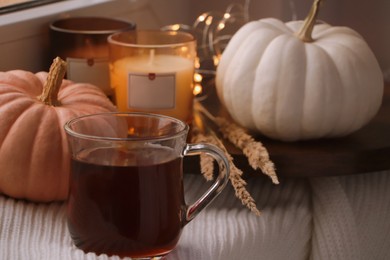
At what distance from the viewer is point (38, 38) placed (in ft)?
3.86

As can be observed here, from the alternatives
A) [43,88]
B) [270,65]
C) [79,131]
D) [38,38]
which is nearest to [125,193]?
[79,131]

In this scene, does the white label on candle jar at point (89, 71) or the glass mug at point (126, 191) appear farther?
the white label on candle jar at point (89, 71)

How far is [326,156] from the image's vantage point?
39.8 inches

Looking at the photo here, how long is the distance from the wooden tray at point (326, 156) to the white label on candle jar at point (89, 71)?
0.74 feet

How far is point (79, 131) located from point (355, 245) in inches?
17.1

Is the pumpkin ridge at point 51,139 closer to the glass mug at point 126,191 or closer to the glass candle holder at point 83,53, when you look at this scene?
the glass mug at point 126,191

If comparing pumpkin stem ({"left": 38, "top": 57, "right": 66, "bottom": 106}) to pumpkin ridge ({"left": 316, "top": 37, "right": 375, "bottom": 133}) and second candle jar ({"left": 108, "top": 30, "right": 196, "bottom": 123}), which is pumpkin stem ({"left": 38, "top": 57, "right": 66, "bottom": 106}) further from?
pumpkin ridge ({"left": 316, "top": 37, "right": 375, "bottom": 133})

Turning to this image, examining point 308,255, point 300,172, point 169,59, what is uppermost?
point 169,59

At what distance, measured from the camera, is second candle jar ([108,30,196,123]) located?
1067 mm

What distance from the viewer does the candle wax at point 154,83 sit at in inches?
42.0

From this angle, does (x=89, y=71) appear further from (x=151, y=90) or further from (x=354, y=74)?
(x=354, y=74)

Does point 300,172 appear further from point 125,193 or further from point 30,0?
point 30,0

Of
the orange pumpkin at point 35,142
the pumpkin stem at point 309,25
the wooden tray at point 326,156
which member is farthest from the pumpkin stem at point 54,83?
the pumpkin stem at point 309,25

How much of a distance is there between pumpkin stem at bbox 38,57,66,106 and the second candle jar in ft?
0.56
